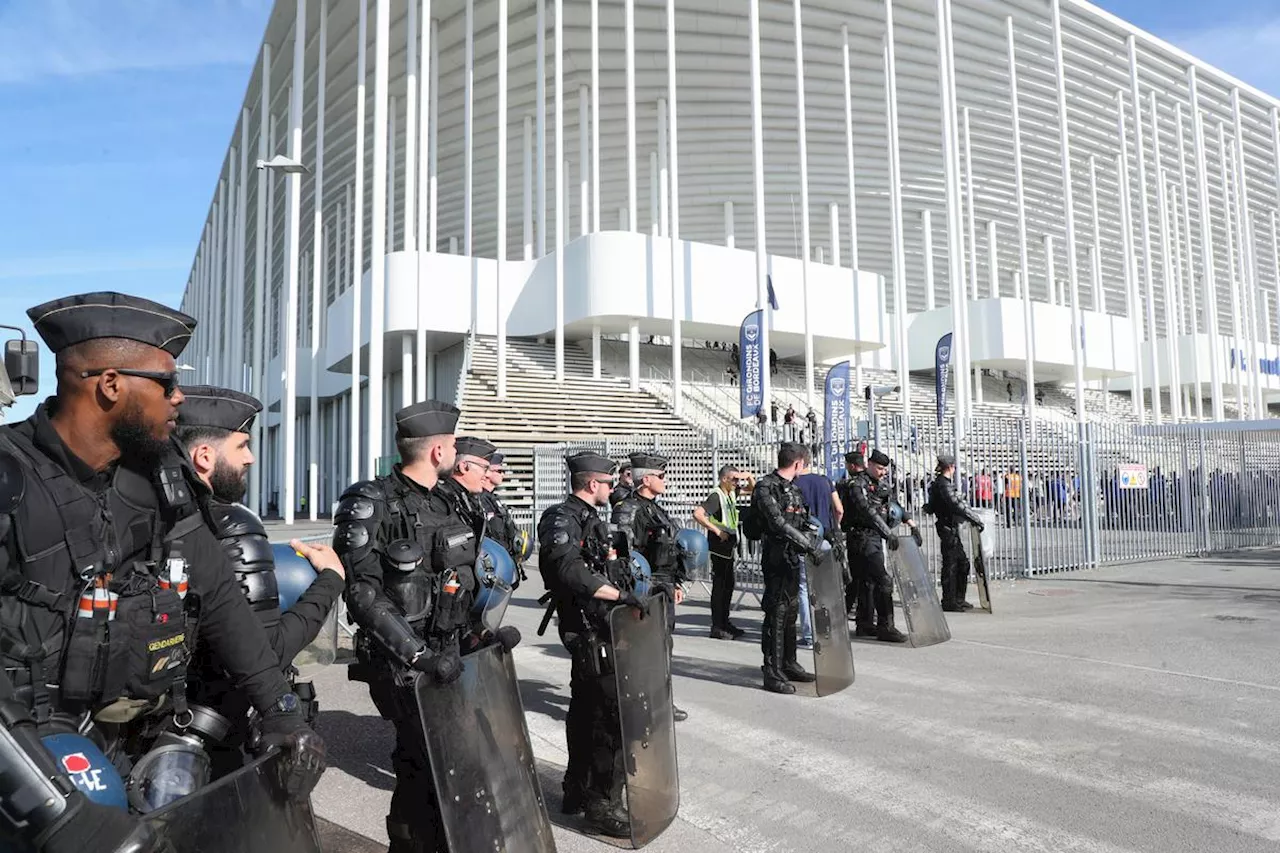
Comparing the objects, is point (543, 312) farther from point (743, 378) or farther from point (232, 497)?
point (232, 497)

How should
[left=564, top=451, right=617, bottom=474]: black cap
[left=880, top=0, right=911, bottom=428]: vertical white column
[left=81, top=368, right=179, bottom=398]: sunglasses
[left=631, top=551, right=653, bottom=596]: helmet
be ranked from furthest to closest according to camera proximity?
[left=880, top=0, right=911, bottom=428]: vertical white column
[left=631, top=551, right=653, bottom=596]: helmet
[left=564, top=451, right=617, bottom=474]: black cap
[left=81, top=368, right=179, bottom=398]: sunglasses

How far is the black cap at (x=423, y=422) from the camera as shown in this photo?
348 cm

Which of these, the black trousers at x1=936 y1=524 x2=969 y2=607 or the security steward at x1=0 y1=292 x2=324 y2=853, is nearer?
the security steward at x1=0 y1=292 x2=324 y2=853

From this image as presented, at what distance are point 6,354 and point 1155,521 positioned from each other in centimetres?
1713

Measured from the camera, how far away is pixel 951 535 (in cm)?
970

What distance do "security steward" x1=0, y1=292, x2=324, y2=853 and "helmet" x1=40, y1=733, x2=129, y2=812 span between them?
0.09 m

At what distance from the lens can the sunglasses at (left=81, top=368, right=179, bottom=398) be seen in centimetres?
189

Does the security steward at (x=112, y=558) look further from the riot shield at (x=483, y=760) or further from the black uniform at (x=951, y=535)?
the black uniform at (x=951, y=535)

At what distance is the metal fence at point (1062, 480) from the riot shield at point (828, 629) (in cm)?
478

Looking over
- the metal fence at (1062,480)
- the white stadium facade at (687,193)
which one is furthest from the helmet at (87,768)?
the white stadium facade at (687,193)


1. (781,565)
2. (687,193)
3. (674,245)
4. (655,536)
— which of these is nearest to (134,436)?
(655,536)

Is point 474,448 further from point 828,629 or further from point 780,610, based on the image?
point 828,629

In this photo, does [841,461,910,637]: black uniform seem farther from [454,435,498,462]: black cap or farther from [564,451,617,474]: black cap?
[564,451,617,474]: black cap

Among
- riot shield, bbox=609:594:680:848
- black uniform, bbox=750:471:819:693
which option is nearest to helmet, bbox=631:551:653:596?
riot shield, bbox=609:594:680:848
